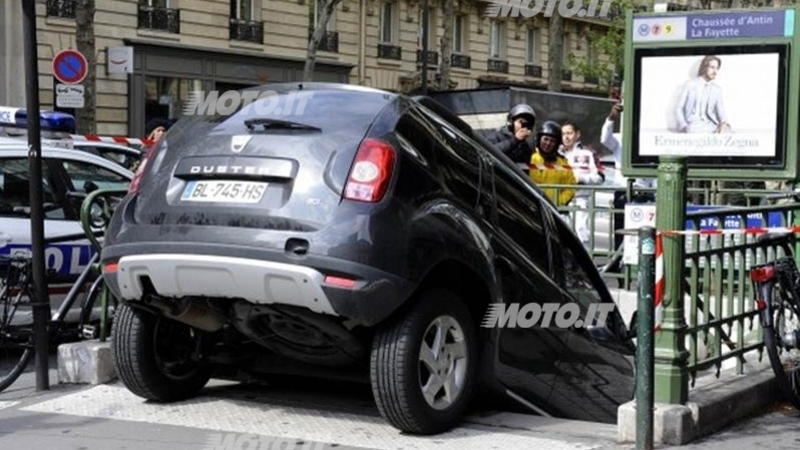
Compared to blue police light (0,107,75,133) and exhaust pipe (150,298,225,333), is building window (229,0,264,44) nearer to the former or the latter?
blue police light (0,107,75,133)

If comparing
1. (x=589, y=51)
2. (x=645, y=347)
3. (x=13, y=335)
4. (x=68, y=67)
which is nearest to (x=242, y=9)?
(x=589, y=51)

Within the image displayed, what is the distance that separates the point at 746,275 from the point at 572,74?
47.2 meters

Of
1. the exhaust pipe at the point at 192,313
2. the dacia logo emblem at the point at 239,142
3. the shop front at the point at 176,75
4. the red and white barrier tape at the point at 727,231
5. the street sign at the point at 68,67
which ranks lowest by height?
the exhaust pipe at the point at 192,313

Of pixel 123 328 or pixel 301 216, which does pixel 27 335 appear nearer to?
pixel 123 328

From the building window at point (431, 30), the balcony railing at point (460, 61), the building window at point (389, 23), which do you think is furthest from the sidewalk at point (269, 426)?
the balcony railing at point (460, 61)

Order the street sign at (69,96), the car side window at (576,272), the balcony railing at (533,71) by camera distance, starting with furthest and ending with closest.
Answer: the balcony railing at (533,71), the street sign at (69,96), the car side window at (576,272)

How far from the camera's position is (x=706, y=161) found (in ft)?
35.1

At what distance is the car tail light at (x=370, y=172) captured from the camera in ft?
17.6

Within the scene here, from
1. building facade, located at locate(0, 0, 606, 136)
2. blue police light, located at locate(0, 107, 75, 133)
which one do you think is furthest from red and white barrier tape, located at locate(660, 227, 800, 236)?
building facade, located at locate(0, 0, 606, 136)

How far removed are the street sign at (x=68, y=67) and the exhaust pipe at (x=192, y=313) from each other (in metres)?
11.5

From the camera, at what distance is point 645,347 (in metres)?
5.55

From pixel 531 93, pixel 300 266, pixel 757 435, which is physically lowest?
pixel 757 435

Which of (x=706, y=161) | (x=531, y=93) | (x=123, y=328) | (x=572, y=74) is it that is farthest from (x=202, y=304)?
(x=572, y=74)

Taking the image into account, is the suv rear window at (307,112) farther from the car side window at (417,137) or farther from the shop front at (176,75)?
the shop front at (176,75)
